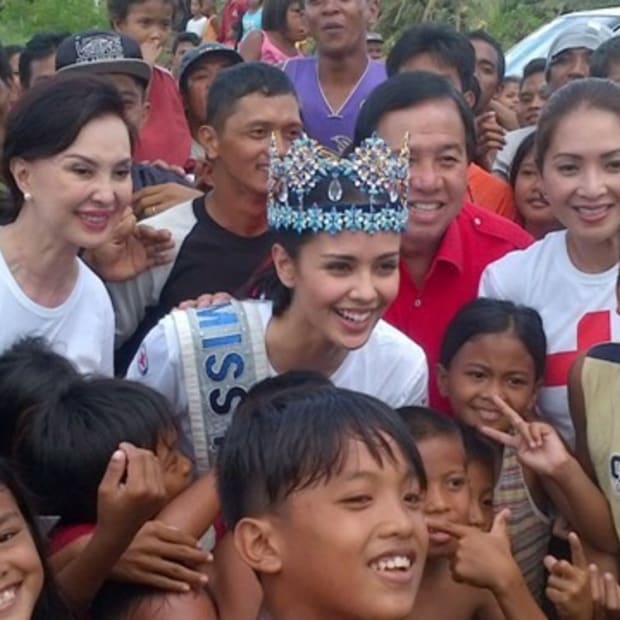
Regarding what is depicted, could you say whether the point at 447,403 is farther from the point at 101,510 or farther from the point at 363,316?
the point at 101,510

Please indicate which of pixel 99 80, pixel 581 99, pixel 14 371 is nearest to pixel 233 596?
pixel 14 371

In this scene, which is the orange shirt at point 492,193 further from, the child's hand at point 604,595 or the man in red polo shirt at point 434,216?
the child's hand at point 604,595

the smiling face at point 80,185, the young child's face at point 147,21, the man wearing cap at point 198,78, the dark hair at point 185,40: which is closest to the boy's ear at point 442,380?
the smiling face at point 80,185

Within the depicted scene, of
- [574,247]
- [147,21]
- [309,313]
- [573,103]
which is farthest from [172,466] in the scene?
[147,21]

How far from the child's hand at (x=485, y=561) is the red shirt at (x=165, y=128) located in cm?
294

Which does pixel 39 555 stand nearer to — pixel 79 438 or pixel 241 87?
pixel 79 438

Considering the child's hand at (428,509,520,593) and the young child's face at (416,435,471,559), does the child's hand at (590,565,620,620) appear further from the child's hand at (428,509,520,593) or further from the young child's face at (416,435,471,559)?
the young child's face at (416,435,471,559)

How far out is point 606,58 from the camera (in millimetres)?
5016

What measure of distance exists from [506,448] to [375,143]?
0.86m

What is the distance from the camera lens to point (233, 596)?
2801mm

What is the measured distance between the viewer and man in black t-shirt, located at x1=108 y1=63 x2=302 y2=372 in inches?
149

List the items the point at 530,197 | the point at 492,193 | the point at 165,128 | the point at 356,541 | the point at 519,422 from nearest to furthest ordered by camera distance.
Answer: the point at 356,541 < the point at 519,422 < the point at 530,197 < the point at 492,193 < the point at 165,128

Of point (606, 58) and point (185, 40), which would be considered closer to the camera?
point (606, 58)

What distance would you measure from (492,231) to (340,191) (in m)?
0.87
